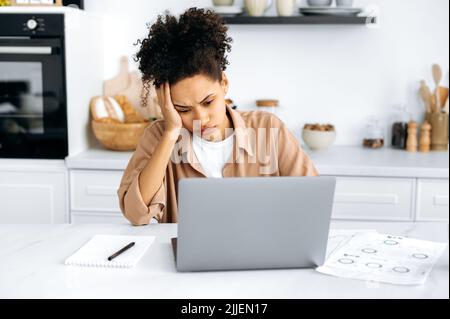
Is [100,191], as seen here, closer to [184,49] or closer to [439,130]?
[184,49]

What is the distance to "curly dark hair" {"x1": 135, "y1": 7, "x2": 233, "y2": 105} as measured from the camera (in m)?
1.71

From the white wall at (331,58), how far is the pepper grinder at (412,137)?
186 mm

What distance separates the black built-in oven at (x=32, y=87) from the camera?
280 centimetres

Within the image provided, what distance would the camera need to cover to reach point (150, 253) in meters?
1.47

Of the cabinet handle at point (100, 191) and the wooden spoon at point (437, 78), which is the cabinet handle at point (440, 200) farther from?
the cabinet handle at point (100, 191)

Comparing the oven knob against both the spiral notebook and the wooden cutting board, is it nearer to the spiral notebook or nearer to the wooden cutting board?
the wooden cutting board

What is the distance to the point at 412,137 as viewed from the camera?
3197mm

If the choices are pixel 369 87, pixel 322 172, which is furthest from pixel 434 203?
pixel 369 87

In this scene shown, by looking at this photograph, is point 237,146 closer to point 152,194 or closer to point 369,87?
point 152,194

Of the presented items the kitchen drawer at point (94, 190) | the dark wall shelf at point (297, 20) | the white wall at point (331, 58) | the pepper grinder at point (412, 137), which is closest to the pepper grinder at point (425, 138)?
the pepper grinder at point (412, 137)

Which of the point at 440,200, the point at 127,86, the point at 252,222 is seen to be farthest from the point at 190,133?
the point at 127,86

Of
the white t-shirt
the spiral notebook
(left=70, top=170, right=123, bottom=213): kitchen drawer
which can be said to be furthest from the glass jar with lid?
the spiral notebook

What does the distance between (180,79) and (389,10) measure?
1939mm

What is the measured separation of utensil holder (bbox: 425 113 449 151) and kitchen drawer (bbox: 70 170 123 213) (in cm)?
167
